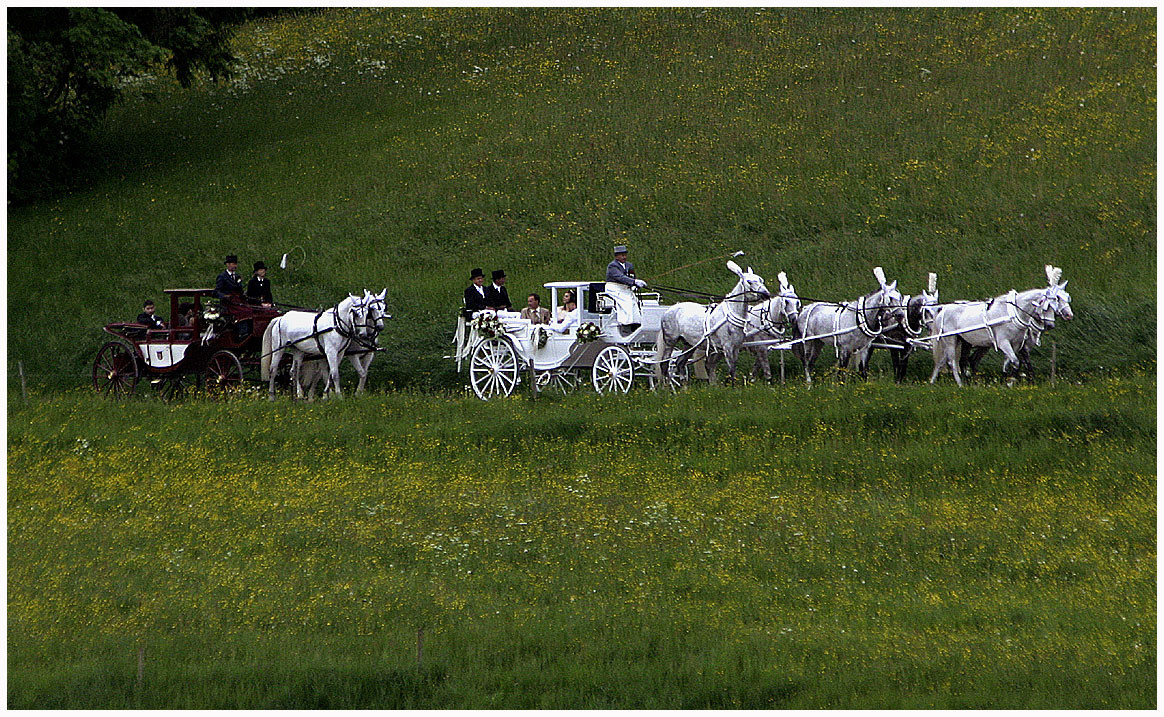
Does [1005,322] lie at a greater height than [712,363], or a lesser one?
greater

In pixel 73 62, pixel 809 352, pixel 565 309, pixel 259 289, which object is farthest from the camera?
pixel 73 62

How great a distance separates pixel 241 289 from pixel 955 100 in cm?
2575

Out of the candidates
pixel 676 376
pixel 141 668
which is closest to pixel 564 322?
pixel 676 376

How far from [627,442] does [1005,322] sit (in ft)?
22.6

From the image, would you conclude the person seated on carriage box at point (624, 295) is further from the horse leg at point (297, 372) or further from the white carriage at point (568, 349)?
the horse leg at point (297, 372)

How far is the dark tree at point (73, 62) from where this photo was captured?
39.3m

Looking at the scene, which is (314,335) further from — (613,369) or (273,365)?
(613,369)

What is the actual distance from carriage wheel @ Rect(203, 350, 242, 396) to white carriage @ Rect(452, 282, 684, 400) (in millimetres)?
3786

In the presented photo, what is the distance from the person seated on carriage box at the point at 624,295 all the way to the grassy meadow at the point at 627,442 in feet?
5.53

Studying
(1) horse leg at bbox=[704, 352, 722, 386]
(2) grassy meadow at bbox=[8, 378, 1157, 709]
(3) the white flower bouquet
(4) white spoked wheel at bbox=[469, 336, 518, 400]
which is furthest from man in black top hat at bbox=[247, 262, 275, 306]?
(1) horse leg at bbox=[704, 352, 722, 386]

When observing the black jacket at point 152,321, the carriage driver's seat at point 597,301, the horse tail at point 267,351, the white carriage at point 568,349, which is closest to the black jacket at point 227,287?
the horse tail at point 267,351

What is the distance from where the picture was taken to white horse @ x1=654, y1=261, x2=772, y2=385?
23172 millimetres

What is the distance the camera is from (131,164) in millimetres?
46312

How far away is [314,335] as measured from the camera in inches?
940
